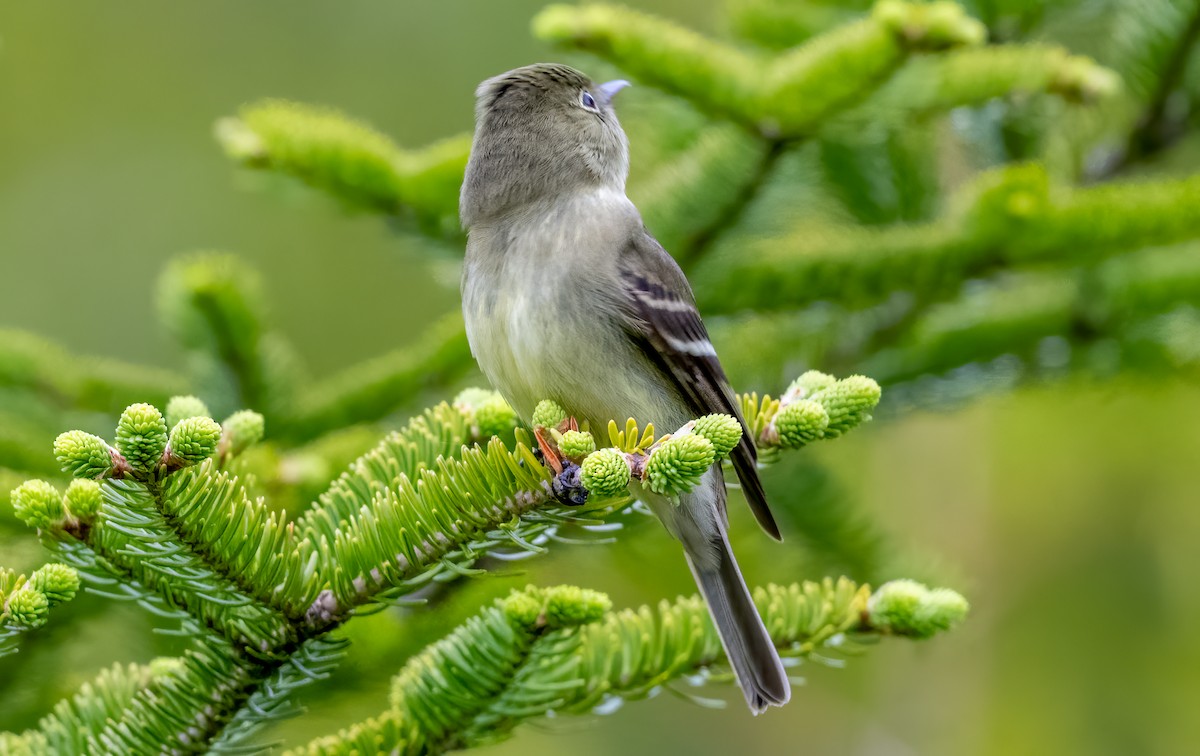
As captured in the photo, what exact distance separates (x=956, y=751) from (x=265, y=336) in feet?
10.1

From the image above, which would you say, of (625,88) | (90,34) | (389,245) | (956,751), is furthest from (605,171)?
(90,34)

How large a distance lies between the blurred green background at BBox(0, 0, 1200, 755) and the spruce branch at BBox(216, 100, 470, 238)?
0.67ft

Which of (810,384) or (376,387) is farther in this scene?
(376,387)

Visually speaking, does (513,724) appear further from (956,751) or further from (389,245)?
(956,751)

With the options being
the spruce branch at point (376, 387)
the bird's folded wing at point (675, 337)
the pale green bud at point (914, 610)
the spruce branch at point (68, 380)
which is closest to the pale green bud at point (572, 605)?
the pale green bud at point (914, 610)

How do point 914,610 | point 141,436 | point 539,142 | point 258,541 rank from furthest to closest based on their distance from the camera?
1. point 539,142
2. point 914,610
3. point 258,541
4. point 141,436

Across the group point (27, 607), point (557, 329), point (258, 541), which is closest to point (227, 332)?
point (557, 329)

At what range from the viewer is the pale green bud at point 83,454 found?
53.9 inches

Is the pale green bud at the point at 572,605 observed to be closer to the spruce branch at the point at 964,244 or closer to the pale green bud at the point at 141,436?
the pale green bud at the point at 141,436

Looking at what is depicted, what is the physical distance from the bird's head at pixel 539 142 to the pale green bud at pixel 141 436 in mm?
1633

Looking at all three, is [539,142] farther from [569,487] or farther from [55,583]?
[55,583]

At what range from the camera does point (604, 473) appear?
1635 mm

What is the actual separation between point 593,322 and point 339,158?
71 centimetres

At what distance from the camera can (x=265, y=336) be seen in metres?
2.86
